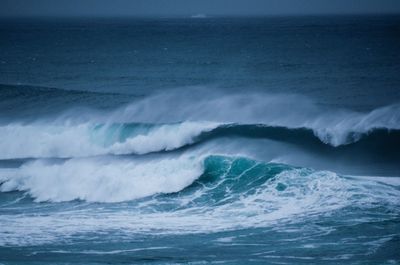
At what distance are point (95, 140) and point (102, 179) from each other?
5.03 m

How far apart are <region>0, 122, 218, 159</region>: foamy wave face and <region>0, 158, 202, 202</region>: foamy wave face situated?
2.03 m

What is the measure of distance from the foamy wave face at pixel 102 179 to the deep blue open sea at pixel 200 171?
6cm

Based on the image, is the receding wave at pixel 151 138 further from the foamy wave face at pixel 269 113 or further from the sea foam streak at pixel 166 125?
the foamy wave face at pixel 269 113

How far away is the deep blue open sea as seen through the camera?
37.2ft

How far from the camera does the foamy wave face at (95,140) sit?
20688 mm

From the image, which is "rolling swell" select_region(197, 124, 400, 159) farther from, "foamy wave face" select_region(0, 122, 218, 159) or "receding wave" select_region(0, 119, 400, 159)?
"foamy wave face" select_region(0, 122, 218, 159)

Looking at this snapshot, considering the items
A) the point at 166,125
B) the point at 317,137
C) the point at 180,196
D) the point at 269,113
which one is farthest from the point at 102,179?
the point at 269,113

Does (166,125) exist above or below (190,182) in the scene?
above

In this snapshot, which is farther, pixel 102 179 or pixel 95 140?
pixel 95 140

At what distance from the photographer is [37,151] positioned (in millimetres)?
21109

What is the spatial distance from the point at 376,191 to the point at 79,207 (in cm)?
755

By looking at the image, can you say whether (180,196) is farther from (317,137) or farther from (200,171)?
(317,137)

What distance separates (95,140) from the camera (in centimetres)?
2166

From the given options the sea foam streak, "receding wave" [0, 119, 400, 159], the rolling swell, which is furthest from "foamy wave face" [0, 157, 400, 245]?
the rolling swell
